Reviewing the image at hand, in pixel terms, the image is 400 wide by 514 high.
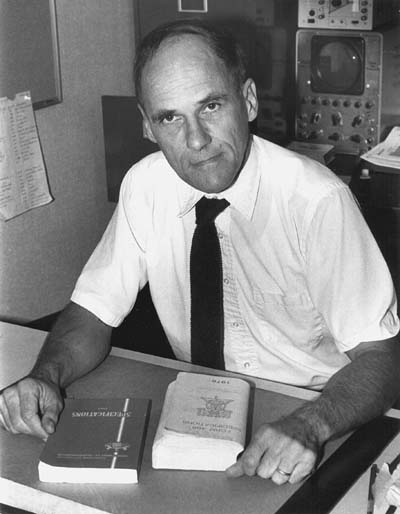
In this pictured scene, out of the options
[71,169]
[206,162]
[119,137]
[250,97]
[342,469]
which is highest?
[250,97]

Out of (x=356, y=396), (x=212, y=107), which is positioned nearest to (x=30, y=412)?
(x=356, y=396)

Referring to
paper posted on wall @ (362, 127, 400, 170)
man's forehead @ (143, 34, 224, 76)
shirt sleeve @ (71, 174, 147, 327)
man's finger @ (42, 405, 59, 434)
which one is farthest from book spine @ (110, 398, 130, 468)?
paper posted on wall @ (362, 127, 400, 170)

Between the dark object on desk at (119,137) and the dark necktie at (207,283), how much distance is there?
4.30ft

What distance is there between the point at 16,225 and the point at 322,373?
1410 millimetres

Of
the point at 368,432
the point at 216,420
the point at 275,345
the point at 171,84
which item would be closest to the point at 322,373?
the point at 275,345

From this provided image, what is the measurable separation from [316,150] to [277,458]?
5.89 ft

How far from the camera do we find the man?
151cm

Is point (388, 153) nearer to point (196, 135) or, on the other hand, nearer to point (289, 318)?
point (289, 318)

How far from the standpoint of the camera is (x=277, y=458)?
4.09ft

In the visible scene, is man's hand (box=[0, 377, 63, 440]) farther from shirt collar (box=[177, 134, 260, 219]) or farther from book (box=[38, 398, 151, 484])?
shirt collar (box=[177, 134, 260, 219])

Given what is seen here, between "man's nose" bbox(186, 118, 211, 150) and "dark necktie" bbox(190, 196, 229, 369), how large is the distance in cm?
18

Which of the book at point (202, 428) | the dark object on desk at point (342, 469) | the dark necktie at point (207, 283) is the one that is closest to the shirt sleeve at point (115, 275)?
the dark necktie at point (207, 283)

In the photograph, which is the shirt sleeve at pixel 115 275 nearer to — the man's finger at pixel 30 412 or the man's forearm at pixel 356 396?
the man's finger at pixel 30 412

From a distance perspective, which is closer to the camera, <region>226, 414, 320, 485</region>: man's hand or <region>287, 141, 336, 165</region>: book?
<region>226, 414, 320, 485</region>: man's hand
